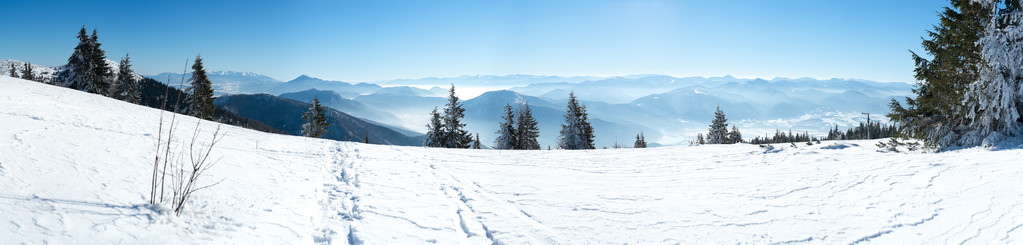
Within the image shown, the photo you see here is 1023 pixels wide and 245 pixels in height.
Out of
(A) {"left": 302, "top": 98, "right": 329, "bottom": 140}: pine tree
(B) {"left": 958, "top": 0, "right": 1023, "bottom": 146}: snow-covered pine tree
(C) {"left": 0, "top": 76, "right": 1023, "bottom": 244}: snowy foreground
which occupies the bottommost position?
(C) {"left": 0, "top": 76, "right": 1023, "bottom": 244}: snowy foreground

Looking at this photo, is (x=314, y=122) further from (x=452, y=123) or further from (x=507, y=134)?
Result: (x=507, y=134)

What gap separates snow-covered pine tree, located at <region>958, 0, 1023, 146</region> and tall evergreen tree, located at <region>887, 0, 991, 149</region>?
45cm

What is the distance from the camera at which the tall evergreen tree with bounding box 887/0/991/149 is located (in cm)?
1368

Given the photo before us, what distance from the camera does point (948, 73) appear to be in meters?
14.2

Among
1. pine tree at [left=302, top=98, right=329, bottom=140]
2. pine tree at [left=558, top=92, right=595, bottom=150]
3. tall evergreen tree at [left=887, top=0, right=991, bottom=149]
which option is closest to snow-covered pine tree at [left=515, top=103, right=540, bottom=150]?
pine tree at [left=558, top=92, right=595, bottom=150]

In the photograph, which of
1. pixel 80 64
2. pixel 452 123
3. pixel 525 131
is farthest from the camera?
pixel 525 131

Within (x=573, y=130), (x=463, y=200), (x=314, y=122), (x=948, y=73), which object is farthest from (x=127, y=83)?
(x=948, y=73)

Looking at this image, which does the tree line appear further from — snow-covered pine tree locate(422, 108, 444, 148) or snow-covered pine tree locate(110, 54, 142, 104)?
snow-covered pine tree locate(110, 54, 142, 104)

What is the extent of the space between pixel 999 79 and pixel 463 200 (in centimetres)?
1788

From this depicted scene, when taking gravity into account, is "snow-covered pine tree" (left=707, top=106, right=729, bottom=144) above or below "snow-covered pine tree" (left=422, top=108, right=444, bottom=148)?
above

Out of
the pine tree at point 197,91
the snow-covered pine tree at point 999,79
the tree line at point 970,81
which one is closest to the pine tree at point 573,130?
the tree line at point 970,81

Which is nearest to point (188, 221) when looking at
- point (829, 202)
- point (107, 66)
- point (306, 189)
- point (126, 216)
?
point (126, 216)

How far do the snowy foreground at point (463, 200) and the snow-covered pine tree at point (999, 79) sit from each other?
6302 millimetres

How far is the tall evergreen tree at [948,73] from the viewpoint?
44.9ft
